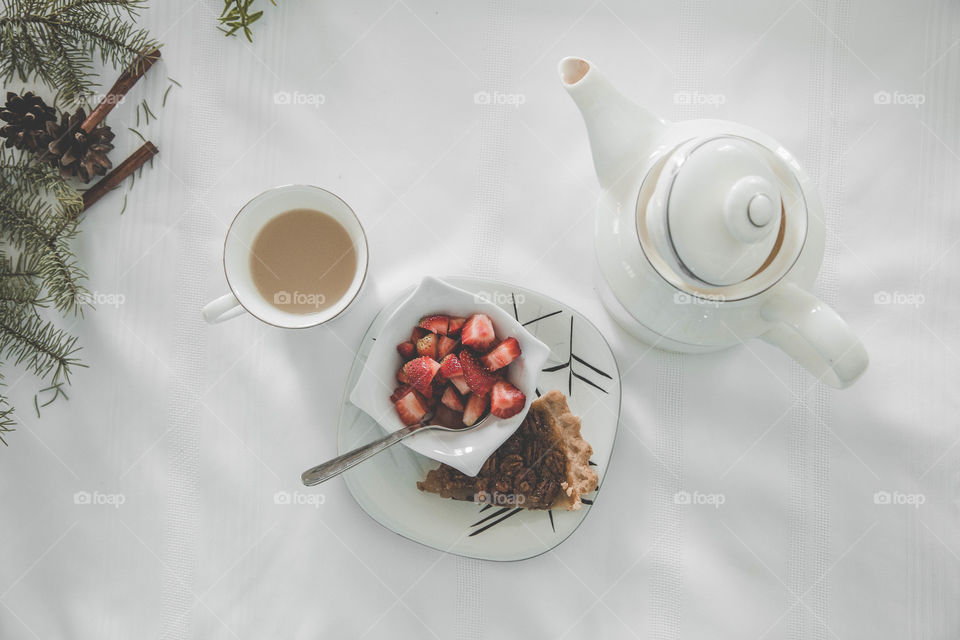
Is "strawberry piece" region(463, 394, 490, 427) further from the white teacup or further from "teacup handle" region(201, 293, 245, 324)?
"teacup handle" region(201, 293, 245, 324)

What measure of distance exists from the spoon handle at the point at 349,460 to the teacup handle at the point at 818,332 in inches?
15.5

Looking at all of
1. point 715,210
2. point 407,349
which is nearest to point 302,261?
point 407,349

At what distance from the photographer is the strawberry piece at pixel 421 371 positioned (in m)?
0.72

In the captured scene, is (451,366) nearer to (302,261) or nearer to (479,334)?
(479,334)

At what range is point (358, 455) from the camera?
2.37ft

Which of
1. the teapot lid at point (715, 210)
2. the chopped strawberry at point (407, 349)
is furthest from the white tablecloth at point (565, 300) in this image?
the teapot lid at point (715, 210)

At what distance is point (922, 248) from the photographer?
841mm

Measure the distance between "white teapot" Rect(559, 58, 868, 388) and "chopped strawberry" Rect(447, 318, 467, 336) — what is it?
0.18 metres

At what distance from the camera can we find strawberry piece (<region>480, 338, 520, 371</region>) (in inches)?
28.0

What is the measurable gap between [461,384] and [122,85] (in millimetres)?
596

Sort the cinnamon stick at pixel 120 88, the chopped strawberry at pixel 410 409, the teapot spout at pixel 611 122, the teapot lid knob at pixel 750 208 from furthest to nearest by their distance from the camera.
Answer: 1. the cinnamon stick at pixel 120 88
2. the chopped strawberry at pixel 410 409
3. the teapot spout at pixel 611 122
4. the teapot lid knob at pixel 750 208

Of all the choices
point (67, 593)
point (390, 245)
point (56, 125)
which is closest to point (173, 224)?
point (56, 125)

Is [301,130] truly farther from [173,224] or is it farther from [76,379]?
[76,379]
